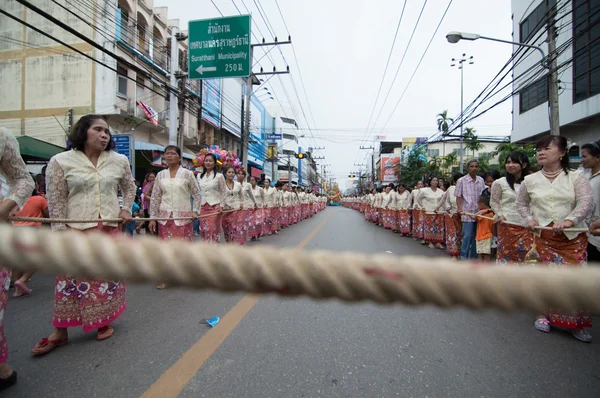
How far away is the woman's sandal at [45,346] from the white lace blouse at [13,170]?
1019 mm

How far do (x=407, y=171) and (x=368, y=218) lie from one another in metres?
14.4

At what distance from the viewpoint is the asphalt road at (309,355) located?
71.0 inches

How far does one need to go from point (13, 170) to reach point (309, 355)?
86.6 inches

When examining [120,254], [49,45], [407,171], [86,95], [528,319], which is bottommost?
[528,319]

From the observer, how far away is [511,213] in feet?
11.8

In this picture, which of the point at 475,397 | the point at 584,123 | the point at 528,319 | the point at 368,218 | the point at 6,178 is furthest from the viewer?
the point at 368,218

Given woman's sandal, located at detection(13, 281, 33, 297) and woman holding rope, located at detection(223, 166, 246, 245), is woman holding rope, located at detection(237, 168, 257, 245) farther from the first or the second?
woman's sandal, located at detection(13, 281, 33, 297)

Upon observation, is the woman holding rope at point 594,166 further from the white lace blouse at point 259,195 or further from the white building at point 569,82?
the white building at point 569,82

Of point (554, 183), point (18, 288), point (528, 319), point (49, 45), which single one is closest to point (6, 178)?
point (18, 288)

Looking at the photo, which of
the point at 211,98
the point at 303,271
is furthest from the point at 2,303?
the point at 211,98

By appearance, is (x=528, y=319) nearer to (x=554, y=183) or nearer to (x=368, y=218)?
(x=554, y=183)

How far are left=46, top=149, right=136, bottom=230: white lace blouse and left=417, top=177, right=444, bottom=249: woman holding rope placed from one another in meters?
6.56

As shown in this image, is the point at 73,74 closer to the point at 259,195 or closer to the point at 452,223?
the point at 259,195

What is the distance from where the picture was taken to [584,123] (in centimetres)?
1380
